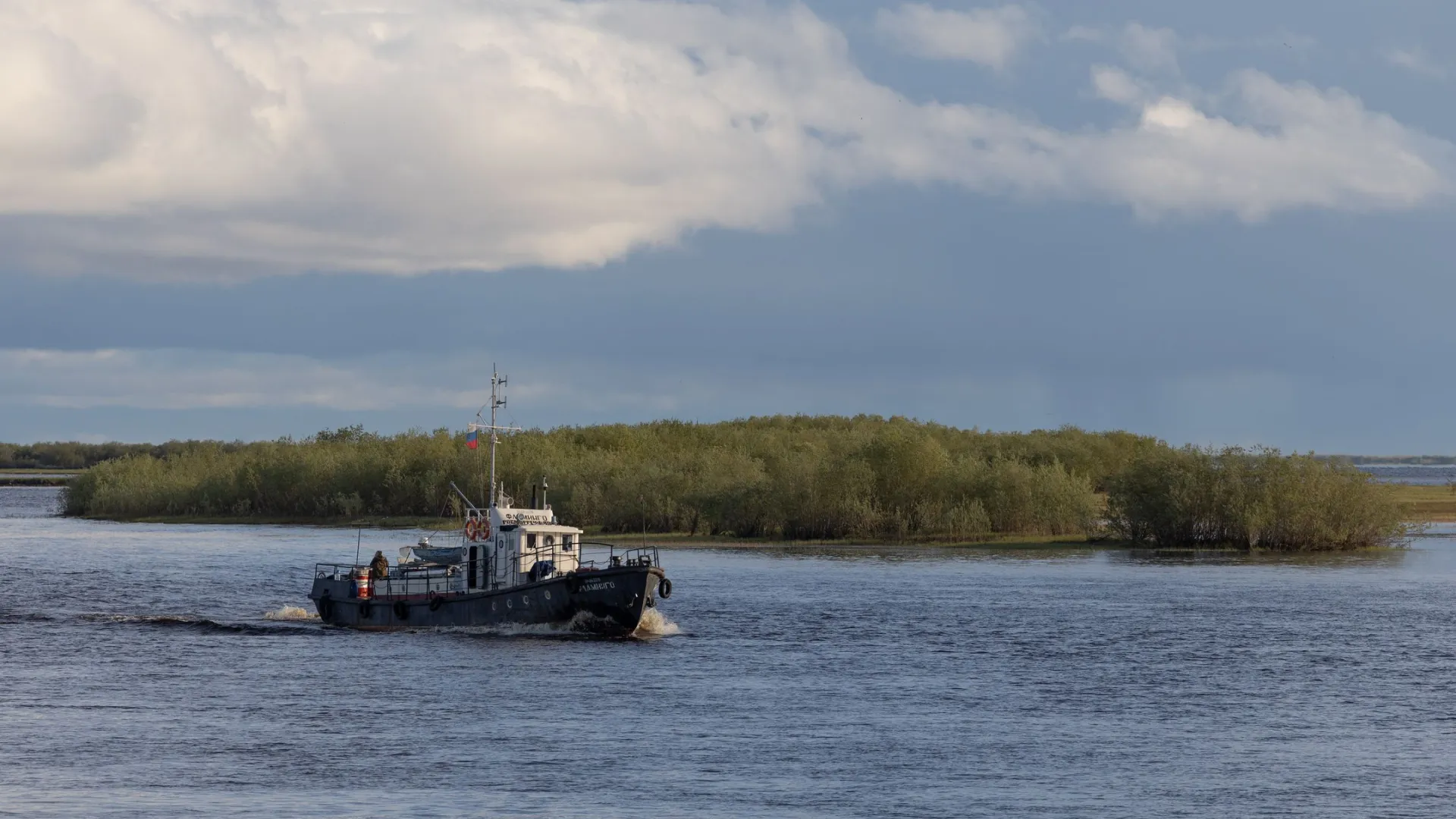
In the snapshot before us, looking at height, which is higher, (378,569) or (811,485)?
(811,485)

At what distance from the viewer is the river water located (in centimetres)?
2988

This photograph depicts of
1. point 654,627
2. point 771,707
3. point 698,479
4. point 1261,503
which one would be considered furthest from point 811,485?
point 771,707

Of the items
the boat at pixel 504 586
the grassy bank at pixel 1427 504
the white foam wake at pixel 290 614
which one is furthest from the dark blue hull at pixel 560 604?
the grassy bank at pixel 1427 504

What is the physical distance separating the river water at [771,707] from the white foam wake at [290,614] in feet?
3.60

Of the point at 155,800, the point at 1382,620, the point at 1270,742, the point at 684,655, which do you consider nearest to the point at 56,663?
the point at 684,655

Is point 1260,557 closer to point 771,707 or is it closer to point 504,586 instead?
point 504,586

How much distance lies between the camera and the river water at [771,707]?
1176 inches

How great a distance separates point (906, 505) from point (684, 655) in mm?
58959

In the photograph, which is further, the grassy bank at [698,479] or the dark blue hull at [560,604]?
the grassy bank at [698,479]

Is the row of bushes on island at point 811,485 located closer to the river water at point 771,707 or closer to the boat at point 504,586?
the river water at point 771,707

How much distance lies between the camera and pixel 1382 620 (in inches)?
2266

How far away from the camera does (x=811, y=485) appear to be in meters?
107

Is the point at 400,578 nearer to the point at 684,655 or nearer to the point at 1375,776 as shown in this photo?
the point at 684,655

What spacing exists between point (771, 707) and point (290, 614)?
28.3 meters
